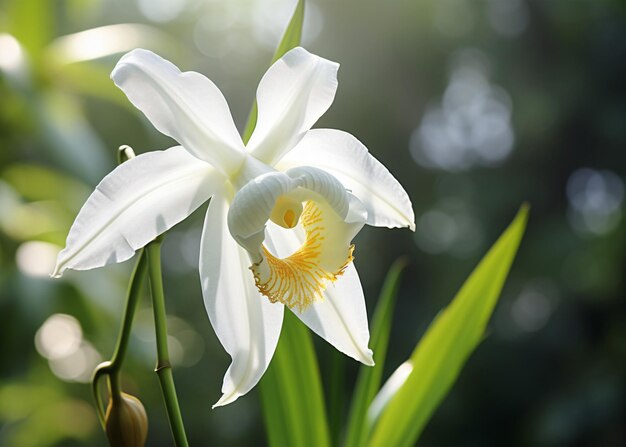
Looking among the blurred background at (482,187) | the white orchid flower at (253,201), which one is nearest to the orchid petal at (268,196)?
the white orchid flower at (253,201)

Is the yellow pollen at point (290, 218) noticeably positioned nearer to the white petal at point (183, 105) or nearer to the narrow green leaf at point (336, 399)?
the white petal at point (183, 105)

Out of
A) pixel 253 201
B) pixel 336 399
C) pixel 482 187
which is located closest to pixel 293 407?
pixel 336 399

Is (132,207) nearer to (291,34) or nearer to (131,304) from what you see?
(131,304)

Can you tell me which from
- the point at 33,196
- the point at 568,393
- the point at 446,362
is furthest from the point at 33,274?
the point at 568,393

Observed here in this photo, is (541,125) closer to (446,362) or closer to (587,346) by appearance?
(587,346)

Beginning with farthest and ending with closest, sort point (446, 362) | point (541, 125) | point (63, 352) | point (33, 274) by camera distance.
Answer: point (541, 125) < point (63, 352) < point (33, 274) < point (446, 362)

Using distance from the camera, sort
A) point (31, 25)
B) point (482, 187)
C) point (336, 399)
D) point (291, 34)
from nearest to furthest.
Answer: point (291, 34) → point (336, 399) → point (31, 25) → point (482, 187)

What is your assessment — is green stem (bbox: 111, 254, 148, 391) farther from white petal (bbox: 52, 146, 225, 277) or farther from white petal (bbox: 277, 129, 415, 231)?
white petal (bbox: 277, 129, 415, 231)
